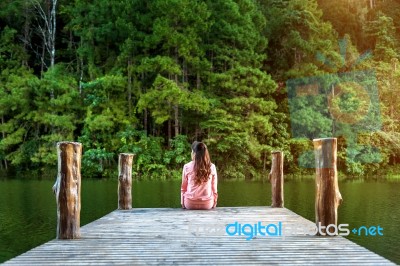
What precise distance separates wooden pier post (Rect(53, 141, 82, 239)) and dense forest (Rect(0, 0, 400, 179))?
1769cm

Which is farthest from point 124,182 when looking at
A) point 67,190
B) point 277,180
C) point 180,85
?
point 180,85

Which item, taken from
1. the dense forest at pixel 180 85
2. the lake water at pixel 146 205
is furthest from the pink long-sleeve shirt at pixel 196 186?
the dense forest at pixel 180 85

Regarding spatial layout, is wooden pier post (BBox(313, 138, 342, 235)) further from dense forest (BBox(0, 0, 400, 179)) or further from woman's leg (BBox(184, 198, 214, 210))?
dense forest (BBox(0, 0, 400, 179))

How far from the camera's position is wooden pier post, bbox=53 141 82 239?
5.02m

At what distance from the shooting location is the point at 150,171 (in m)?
23.5

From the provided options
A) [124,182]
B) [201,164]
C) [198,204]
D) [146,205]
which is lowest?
[146,205]

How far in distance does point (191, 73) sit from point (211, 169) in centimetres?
1842

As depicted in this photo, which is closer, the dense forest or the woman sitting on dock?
the woman sitting on dock

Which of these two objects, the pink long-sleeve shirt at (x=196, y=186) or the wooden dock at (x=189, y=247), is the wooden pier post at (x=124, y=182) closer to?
the pink long-sleeve shirt at (x=196, y=186)

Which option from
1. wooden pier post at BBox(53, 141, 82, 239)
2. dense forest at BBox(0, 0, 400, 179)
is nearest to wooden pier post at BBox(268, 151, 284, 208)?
wooden pier post at BBox(53, 141, 82, 239)

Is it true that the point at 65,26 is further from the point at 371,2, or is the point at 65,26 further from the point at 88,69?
the point at 371,2

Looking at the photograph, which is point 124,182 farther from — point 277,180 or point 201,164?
point 277,180

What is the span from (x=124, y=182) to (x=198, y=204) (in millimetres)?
1566

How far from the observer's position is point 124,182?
847cm
